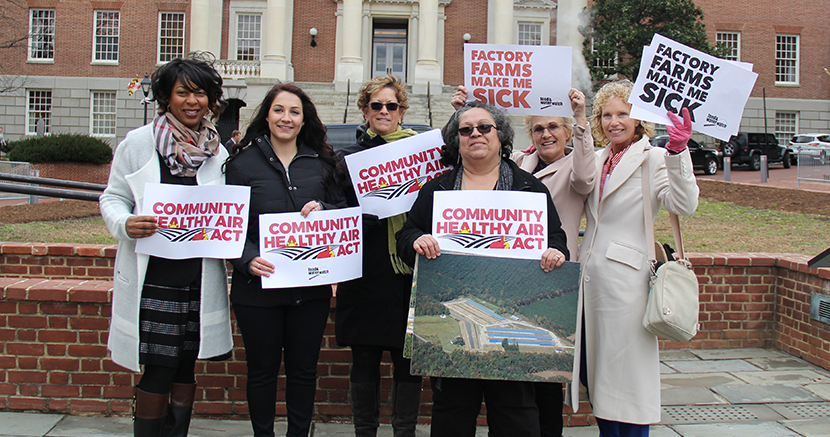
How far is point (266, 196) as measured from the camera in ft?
10.9

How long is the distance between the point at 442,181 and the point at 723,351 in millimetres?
4297

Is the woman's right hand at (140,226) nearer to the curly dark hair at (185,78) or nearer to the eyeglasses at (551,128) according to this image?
the curly dark hair at (185,78)

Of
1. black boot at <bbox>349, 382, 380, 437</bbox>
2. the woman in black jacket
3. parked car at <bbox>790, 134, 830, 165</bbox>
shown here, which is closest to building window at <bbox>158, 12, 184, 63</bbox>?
parked car at <bbox>790, 134, 830, 165</bbox>

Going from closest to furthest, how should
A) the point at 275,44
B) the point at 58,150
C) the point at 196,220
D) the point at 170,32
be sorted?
the point at 196,220, the point at 58,150, the point at 275,44, the point at 170,32

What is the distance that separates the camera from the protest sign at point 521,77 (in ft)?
12.2

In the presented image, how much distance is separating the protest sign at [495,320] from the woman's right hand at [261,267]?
84 centimetres

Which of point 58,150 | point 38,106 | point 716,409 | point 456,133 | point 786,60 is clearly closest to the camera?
point 456,133

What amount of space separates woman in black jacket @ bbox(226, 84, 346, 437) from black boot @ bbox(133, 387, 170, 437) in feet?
1.53

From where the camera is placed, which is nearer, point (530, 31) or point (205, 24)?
point (205, 24)

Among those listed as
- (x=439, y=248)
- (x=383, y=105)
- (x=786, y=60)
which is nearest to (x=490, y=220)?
(x=439, y=248)

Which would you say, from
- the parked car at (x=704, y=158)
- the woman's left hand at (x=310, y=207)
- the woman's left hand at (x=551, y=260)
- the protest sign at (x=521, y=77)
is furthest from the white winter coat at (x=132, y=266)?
the parked car at (x=704, y=158)

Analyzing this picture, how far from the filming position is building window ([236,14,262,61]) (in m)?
33.1

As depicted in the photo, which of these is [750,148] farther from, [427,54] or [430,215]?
[430,215]

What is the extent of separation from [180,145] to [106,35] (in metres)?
36.3
